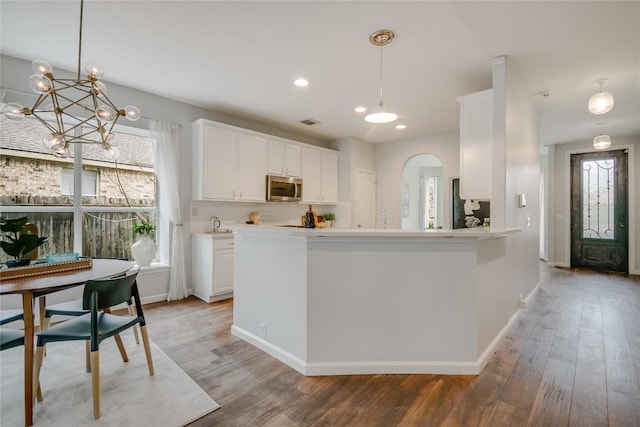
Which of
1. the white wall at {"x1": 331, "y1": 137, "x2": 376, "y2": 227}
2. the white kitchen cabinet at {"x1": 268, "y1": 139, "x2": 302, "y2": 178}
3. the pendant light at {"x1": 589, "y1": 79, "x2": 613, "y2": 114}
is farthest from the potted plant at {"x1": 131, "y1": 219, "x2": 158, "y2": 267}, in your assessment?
the pendant light at {"x1": 589, "y1": 79, "x2": 613, "y2": 114}

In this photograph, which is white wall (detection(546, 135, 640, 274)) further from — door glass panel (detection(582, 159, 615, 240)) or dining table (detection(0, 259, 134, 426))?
dining table (detection(0, 259, 134, 426))

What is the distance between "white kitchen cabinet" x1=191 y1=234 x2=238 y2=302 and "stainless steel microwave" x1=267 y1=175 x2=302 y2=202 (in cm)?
113

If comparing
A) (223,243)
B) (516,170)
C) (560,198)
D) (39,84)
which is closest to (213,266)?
(223,243)

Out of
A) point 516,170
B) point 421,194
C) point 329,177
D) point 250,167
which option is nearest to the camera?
point 516,170

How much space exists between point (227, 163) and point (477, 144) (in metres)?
3.25

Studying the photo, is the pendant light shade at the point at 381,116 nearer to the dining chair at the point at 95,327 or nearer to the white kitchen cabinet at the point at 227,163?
the dining chair at the point at 95,327

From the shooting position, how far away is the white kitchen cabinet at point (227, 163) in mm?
4148

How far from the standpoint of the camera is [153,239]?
420 cm

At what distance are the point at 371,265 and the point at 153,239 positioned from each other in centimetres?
334

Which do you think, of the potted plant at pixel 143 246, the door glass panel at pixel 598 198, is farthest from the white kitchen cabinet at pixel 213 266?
the door glass panel at pixel 598 198

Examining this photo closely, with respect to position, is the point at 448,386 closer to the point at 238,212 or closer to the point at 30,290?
the point at 30,290

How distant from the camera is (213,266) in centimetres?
395

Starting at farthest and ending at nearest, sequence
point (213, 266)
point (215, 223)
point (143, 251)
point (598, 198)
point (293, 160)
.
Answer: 1. point (598, 198)
2. point (293, 160)
3. point (215, 223)
4. point (213, 266)
5. point (143, 251)

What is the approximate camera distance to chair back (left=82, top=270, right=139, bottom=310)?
1811 mm
